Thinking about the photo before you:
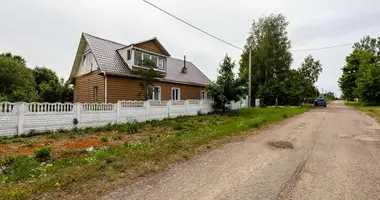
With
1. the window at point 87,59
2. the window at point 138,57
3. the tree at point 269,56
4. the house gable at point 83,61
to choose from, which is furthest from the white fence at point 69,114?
the tree at point 269,56

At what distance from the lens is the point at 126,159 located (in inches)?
189

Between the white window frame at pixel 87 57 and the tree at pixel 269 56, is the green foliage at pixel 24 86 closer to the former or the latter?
the white window frame at pixel 87 57

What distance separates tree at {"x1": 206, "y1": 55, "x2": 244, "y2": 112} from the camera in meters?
17.7

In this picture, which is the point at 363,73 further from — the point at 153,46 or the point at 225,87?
the point at 153,46

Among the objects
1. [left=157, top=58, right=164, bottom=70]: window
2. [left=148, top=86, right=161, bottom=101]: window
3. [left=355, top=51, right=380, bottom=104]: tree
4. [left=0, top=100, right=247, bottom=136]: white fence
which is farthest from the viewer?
[left=355, top=51, right=380, bottom=104]: tree

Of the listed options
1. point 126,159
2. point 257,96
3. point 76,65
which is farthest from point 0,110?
point 257,96

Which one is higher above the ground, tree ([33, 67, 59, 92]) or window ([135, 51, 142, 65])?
tree ([33, 67, 59, 92])

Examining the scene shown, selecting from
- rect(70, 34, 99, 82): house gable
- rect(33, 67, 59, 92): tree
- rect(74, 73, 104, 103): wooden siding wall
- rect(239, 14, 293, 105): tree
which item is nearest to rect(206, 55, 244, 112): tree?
rect(74, 73, 104, 103): wooden siding wall

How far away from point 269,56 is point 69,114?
26.2 metres

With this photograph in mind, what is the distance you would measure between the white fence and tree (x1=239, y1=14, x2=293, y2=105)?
18.6 metres

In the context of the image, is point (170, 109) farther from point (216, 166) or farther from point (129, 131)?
point (216, 166)

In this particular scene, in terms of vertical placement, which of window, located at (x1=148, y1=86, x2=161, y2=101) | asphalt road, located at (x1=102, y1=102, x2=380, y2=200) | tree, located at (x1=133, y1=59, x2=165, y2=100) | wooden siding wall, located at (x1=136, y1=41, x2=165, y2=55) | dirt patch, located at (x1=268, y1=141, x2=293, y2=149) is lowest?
asphalt road, located at (x1=102, y1=102, x2=380, y2=200)

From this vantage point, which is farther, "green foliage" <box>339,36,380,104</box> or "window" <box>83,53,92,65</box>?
"green foliage" <box>339,36,380,104</box>

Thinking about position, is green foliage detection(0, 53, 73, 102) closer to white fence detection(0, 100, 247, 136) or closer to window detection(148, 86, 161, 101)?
window detection(148, 86, 161, 101)
